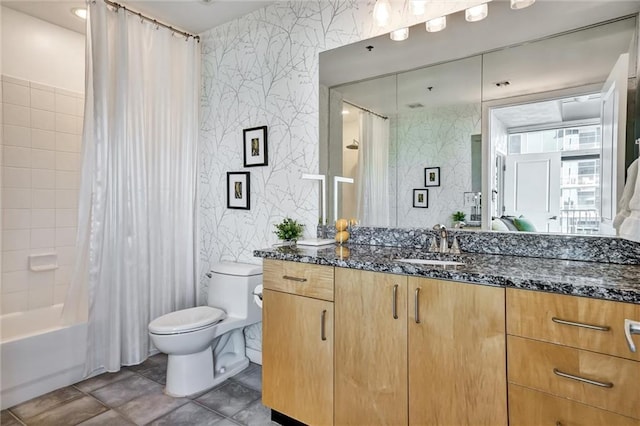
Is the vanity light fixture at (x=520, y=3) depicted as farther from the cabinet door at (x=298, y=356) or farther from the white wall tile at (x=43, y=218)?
the white wall tile at (x=43, y=218)

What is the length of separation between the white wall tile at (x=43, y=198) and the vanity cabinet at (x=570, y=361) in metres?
3.19

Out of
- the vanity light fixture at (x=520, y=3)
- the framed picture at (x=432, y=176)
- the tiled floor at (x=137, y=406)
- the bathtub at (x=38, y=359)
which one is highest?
the vanity light fixture at (x=520, y=3)

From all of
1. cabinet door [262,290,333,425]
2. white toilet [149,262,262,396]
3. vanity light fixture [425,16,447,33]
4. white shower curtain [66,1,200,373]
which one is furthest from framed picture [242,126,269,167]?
vanity light fixture [425,16,447,33]

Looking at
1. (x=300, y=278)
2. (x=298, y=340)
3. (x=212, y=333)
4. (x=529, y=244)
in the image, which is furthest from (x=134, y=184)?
(x=529, y=244)

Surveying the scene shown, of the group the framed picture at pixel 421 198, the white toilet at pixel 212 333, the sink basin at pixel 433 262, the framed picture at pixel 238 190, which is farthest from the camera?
the framed picture at pixel 238 190

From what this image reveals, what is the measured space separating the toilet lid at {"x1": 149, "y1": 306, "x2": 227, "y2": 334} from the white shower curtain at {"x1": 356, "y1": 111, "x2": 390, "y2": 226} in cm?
111

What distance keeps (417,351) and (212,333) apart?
4.39 ft

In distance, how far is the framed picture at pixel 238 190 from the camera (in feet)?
8.74

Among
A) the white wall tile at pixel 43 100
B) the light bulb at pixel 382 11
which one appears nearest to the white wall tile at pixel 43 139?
the white wall tile at pixel 43 100

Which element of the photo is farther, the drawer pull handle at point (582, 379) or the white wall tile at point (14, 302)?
the white wall tile at point (14, 302)

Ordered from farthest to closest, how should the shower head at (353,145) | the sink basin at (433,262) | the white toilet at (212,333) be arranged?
the shower head at (353,145), the white toilet at (212,333), the sink basin at (433,262)

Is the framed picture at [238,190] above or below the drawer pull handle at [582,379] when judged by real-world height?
above

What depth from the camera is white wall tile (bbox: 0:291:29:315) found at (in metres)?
2.53

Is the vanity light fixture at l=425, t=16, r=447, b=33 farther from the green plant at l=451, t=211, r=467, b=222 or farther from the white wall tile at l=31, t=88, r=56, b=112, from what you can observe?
the white wall tile at l=31, t=88, r=56, b=112
